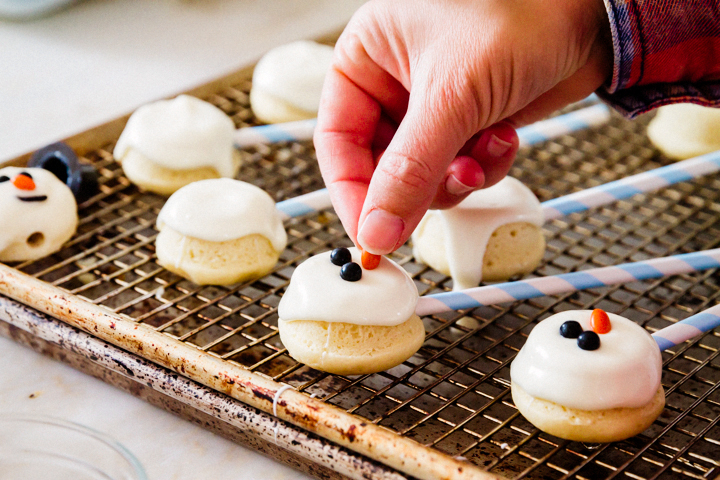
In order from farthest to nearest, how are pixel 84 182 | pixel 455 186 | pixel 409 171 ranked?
pixel 84 182 < pixel 455 186 < pixel 409 171

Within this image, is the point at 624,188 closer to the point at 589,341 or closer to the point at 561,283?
the point at 561,283

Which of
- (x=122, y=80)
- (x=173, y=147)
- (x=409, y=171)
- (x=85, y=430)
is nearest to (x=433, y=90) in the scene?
(x=409, y=171)

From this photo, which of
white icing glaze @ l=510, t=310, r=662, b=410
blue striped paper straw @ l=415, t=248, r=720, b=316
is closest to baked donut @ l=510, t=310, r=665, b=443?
white icing glaze @ l=510, t=310, r=662, b=410

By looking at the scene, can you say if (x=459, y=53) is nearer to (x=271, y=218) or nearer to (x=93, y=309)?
(x=271, y=218)

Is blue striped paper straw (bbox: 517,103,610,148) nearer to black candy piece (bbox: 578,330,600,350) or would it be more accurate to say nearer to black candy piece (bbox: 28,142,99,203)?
black candy piece (bbox: 578,330,600,350)

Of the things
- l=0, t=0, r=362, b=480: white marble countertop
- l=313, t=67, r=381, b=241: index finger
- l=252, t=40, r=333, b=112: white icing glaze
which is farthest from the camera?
l=252, t=40, r=333, b=112: white icing glaze
